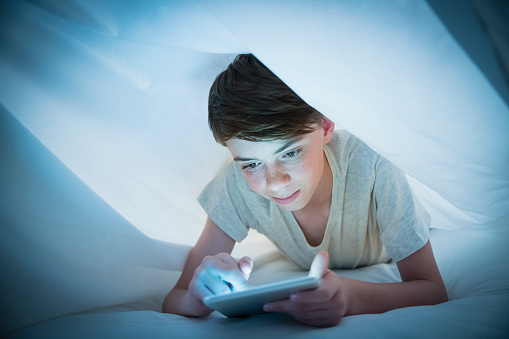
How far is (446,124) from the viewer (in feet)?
2.17

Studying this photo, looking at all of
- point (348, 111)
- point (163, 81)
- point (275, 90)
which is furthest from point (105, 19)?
point (348, 111)

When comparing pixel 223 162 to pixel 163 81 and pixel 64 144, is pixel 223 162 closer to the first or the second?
pixel 163 81

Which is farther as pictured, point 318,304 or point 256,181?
point 256,181

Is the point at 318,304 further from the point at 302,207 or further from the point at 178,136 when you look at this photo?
the point at 178,136

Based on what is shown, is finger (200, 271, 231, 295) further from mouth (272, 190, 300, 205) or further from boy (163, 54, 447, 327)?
mouth (272, 190, 300, 205)

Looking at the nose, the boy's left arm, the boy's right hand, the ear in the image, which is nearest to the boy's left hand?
the boy's left arm

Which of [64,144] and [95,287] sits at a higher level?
[64,144]

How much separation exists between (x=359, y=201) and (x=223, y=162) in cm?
52

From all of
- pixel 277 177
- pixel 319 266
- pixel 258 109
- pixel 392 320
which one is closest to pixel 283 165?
pixel 277 177

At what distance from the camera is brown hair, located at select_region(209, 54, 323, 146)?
88 centimetres

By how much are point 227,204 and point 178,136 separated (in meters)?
0.27

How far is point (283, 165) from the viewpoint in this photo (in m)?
0.91

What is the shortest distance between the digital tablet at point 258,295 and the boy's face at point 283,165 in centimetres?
30

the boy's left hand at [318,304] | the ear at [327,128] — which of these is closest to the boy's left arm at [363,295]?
the boy's left hand at [318,304]
